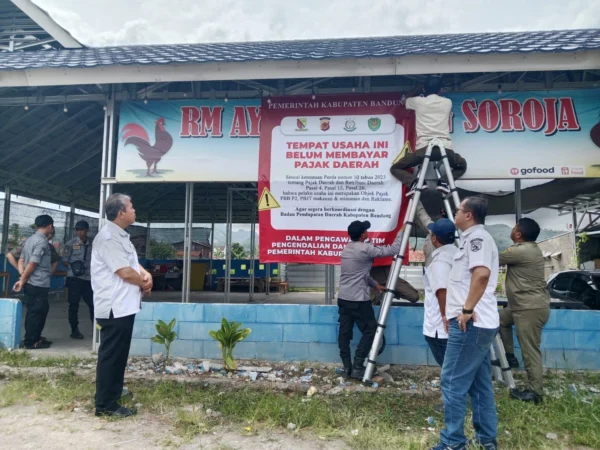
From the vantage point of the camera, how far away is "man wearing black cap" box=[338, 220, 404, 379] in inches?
179

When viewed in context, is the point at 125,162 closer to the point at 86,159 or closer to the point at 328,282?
the point at 328,282

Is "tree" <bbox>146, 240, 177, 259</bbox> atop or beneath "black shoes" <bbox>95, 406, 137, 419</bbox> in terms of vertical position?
atop

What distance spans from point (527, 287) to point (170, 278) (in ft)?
44.6

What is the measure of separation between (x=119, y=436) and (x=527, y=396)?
356 centimetres

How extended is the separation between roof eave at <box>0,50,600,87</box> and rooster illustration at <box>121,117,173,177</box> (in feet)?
2.24

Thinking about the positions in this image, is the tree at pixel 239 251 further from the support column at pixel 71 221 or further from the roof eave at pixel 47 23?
the roof eave at pixel 47 23

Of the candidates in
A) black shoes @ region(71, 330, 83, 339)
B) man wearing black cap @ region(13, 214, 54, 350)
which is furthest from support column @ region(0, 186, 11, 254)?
man wearing black cap @ region(13, 214, 54, 350)

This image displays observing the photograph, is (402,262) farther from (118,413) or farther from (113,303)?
(118,413)

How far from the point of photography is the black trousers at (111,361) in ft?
11.9

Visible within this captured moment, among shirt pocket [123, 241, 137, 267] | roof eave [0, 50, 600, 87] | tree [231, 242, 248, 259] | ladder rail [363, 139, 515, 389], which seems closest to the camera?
shirt pocket [123, 241, 137, 267]

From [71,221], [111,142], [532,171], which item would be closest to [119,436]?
[111,142]

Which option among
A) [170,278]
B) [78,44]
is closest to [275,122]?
[78,44]

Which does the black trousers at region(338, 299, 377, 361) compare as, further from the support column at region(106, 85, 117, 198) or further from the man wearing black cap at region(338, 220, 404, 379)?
the support column at region(106, 85, 117, 198)

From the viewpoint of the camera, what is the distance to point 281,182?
17.2 ft
